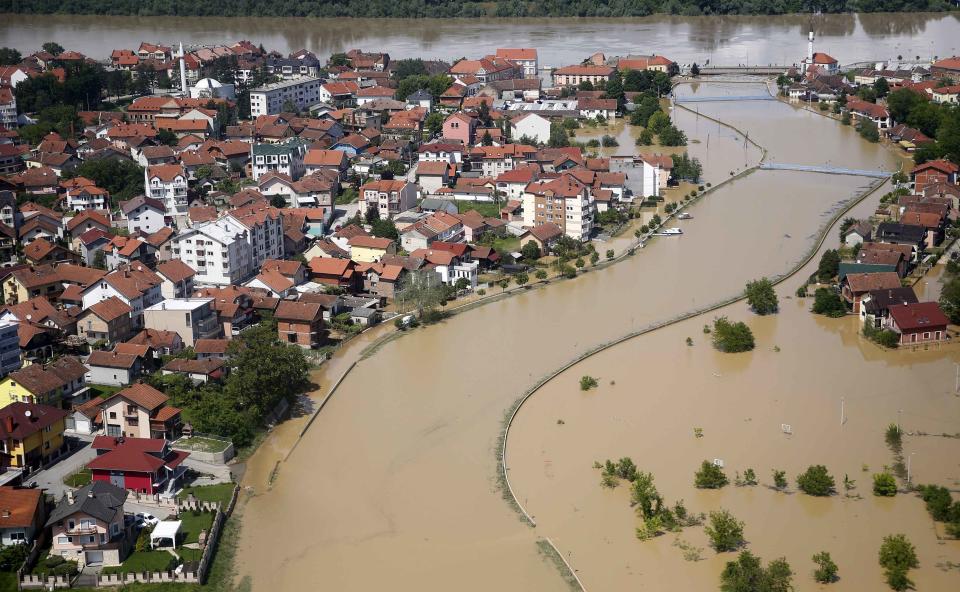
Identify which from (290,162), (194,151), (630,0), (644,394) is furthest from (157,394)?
(630,0)

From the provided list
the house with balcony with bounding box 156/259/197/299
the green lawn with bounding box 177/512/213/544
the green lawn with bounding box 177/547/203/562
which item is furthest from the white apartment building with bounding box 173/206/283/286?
the green lawn with bounding box 177/547/203/562

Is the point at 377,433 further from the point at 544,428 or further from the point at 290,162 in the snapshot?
the point at 290,162

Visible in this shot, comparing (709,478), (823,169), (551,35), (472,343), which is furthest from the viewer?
(551,35)

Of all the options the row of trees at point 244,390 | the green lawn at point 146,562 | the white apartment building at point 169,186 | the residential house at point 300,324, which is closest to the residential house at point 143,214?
the white apartment building at point 169,186

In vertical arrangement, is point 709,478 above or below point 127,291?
below

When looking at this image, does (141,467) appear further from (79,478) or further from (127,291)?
(127,291)

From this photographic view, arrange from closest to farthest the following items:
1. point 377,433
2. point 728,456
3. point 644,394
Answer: point 728,456 → point 377,433 → point 644,394

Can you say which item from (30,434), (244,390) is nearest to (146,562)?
(30,434)

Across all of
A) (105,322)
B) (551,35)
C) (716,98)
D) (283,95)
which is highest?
(551,35)
